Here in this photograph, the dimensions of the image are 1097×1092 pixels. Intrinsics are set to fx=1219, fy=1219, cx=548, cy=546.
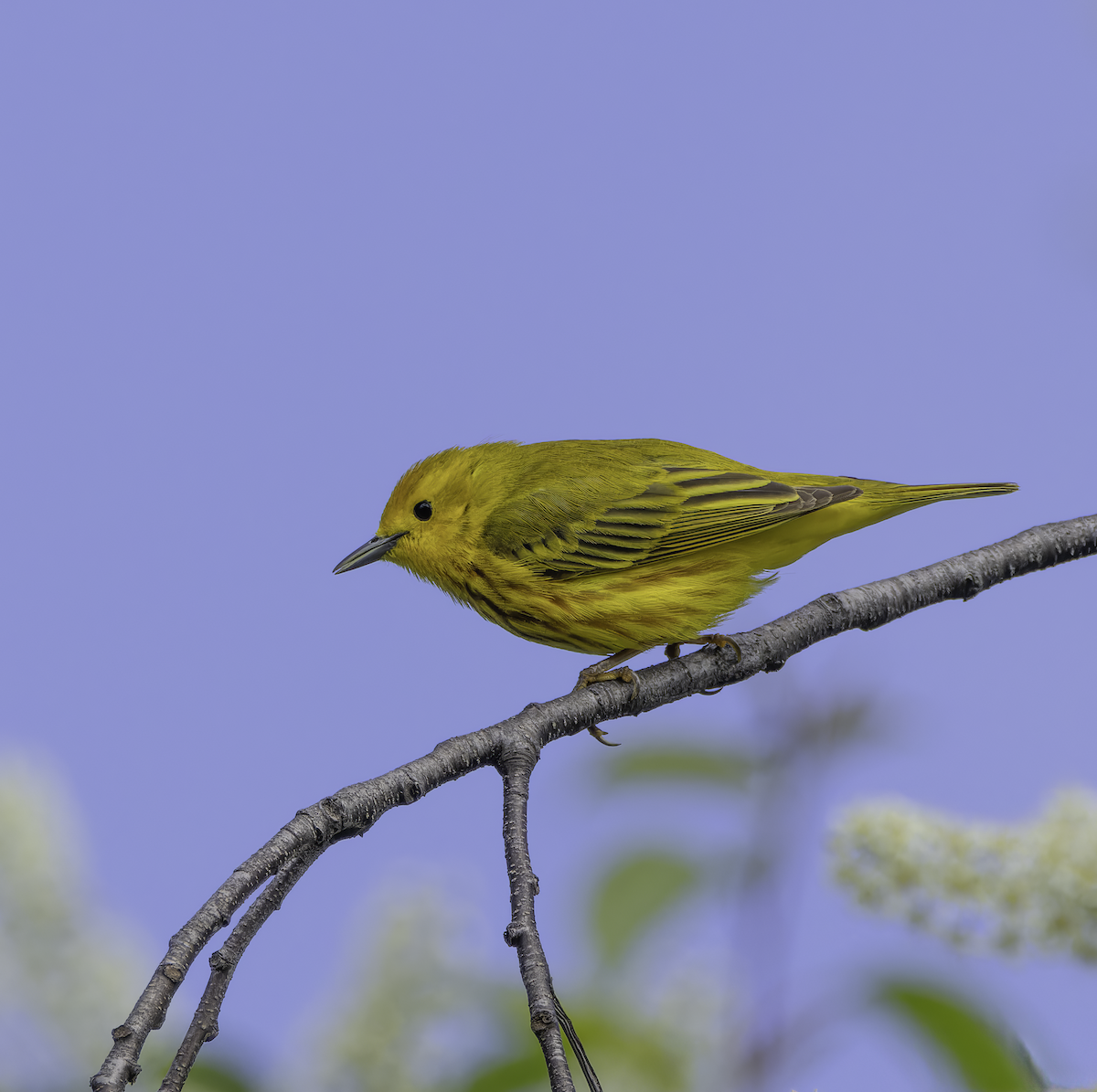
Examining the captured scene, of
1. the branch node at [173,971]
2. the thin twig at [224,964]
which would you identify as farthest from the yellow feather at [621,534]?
the branch node at [173,971]

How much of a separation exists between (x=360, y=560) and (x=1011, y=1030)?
242 cm

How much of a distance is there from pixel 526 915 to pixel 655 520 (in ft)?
5.73

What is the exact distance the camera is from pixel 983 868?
260cm

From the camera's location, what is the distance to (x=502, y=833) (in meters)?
2.14

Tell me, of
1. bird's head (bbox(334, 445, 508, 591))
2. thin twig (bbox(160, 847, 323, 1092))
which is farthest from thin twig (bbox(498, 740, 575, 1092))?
bird's head (bbox(334, 445, 508, 591))

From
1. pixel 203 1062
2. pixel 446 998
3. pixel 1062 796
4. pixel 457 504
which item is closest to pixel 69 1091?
pixel 203 1062

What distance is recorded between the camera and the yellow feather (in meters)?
3.33

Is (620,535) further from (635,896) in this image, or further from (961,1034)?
(961,1034)

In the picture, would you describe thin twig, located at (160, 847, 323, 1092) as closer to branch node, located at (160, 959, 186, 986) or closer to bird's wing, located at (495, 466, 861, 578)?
branch node, located at (160, 959, 186, 986)

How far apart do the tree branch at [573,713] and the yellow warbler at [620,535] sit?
188 millimetres

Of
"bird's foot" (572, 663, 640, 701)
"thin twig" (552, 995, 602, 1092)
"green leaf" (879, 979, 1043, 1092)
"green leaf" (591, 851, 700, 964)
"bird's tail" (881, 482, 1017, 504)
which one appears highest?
"bird's tail" (881, 482, 1017, 504)

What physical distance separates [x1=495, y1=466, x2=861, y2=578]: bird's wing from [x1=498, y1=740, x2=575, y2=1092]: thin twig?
112 cm

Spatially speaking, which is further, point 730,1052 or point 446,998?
point 446,998

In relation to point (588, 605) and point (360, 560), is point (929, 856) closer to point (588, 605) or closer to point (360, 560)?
point (588, 605)
